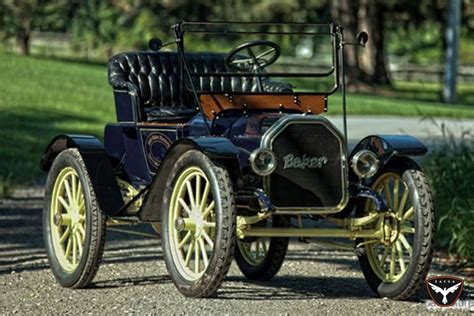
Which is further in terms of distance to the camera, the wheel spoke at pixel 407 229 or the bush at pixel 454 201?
the bush at pixel 454 201

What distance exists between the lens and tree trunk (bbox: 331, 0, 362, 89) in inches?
1572

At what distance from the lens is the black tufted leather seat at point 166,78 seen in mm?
10094

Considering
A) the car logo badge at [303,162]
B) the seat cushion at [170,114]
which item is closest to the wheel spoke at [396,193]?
the car logo badge at [303,162]

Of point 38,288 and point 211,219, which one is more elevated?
point 211,219

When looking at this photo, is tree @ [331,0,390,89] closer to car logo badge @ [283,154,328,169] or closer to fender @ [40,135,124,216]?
fender @ [40,135,124,216]

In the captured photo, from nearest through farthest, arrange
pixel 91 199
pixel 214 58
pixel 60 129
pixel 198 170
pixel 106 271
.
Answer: pixel 198 170 → pixel 91 199 → pixel 106 271 → pixel 214 58 → pixel 60 129

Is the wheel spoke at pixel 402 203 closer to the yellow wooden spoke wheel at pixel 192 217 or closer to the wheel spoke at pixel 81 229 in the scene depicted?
the yellow wooden spoke wheel at pixel 192 217

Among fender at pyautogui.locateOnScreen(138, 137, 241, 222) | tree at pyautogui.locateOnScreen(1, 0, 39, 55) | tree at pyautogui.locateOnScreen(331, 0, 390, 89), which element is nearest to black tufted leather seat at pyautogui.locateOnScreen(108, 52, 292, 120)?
fender at pyautogui.locateOnScreen(138, 137, 241, 222)

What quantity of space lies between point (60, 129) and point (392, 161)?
15130 millimetres

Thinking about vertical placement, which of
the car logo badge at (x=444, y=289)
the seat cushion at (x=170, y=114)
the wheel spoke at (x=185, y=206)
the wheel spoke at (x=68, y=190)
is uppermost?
the seat cushion at (x=170, y=114)

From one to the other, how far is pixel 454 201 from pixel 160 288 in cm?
350

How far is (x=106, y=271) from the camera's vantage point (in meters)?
9.77

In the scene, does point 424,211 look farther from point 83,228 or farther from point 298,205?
point 83,228

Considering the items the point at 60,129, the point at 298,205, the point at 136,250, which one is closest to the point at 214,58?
the point at 136,250
